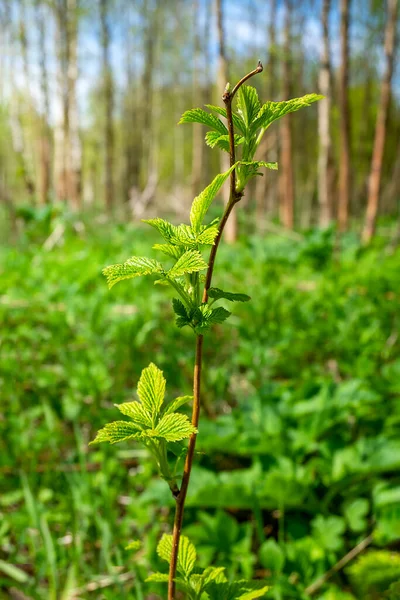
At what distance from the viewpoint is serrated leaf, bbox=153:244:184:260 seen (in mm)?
462

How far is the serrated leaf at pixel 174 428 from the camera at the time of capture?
430 millimetres

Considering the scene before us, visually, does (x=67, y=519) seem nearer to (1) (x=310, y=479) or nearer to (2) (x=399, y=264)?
(1) (x=310, y=479)

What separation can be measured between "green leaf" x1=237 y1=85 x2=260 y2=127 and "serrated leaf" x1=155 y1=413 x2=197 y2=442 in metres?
0.25

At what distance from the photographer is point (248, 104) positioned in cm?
44

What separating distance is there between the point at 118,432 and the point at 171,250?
0.16 meters

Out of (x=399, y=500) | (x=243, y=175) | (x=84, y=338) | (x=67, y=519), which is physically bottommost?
(x=67, y=519)

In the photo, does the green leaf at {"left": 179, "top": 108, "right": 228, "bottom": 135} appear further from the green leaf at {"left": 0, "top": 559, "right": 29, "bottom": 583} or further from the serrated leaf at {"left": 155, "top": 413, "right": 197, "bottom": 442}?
the green leaf at {"left": 0, "top": 559, "right": 29, "bottom": 583}

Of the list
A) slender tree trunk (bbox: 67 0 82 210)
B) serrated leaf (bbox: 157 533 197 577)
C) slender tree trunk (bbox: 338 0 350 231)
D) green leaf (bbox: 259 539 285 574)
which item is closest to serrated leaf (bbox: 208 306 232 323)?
serrated leaf (bbox: 157 533 197 577)

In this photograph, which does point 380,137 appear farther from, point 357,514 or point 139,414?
point 139,414

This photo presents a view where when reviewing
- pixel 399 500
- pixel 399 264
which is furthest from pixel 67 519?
pixel 399 264

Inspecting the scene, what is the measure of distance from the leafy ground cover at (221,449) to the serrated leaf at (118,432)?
0.49m

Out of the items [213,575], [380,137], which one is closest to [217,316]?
[213,575]

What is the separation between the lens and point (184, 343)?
248cm

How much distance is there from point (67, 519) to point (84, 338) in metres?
0.99
